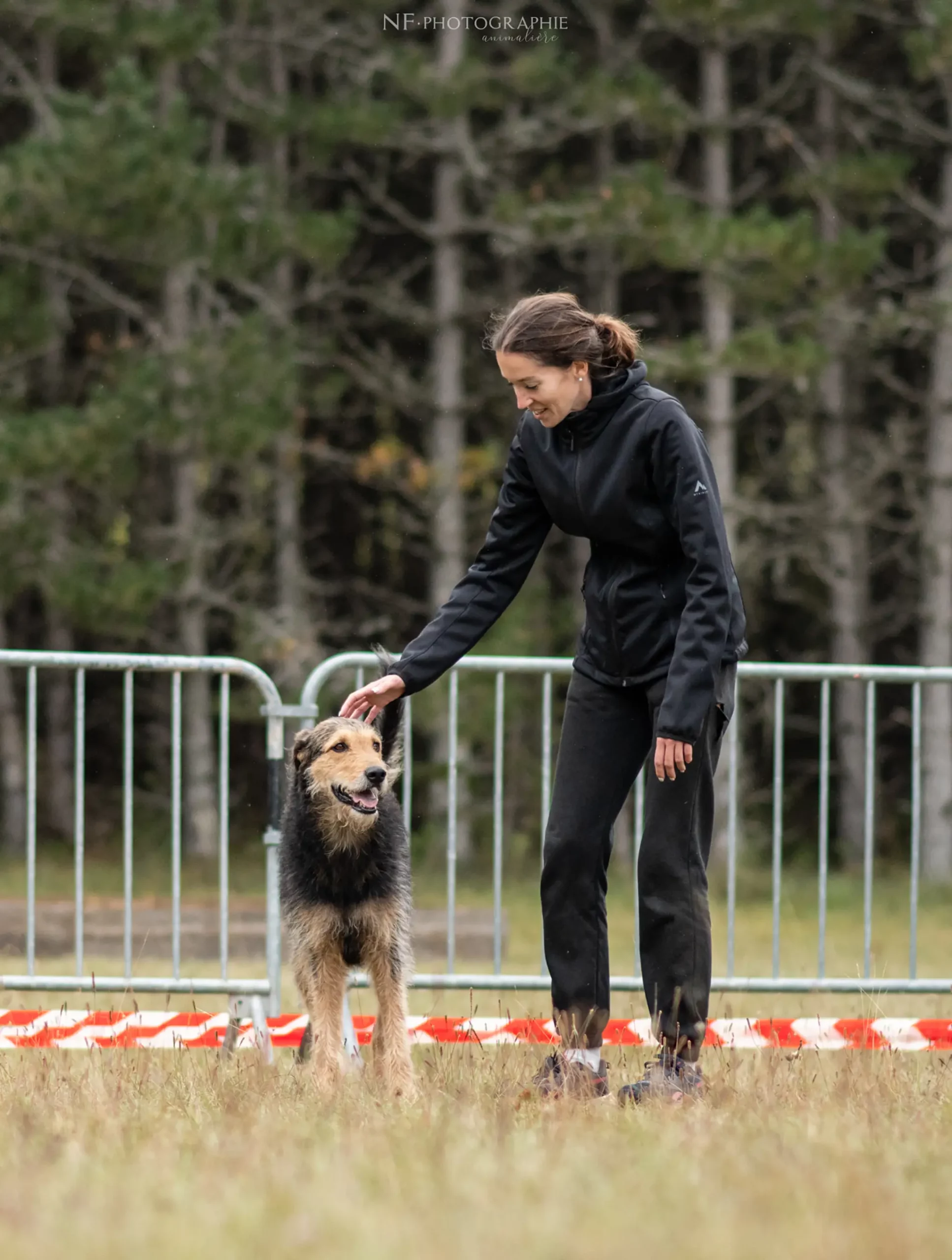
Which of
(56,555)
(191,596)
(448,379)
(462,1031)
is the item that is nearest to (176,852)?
(462,1031)

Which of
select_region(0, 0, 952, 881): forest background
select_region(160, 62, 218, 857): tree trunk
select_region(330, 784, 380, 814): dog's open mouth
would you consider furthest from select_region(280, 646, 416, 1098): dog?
select_region(160, 62, 218, 857): tree trunk

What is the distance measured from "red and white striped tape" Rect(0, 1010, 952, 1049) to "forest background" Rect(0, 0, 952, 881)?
20.9ft

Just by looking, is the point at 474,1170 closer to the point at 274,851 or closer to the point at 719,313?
the point at 274,851

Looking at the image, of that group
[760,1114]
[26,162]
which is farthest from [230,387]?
[760,1114]

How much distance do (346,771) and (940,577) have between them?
11.3m

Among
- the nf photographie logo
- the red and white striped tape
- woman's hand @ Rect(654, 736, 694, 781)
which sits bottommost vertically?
the red and white striped tape

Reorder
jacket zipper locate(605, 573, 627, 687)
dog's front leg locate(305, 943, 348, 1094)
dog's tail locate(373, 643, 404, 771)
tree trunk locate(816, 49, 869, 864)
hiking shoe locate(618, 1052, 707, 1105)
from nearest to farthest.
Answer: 1. hiking shoe locate(618, 1052, 707, 1105)
2. jacket zipper locate(605, 573, 627, 687)
3. dog's front leg locate(305, 943, 348, 1094)
4. dog's tail locate(373, 643, 404, 771)
5. tree trunk locate(816, 49, 869, 864)

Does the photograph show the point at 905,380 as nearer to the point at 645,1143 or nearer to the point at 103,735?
the point at 103,735

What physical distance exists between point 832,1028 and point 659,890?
141cm

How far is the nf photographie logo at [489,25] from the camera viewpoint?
15.3 metres

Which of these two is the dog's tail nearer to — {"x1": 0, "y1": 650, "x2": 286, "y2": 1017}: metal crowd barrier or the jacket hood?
{"x1": 0, "y1": 650, "x2": 286, "y2": 1017}: metal crowd barrier

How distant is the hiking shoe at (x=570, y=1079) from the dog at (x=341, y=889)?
0.68 m

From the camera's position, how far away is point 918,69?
14375 millimetres

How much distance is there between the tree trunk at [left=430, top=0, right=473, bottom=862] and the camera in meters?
15.5
